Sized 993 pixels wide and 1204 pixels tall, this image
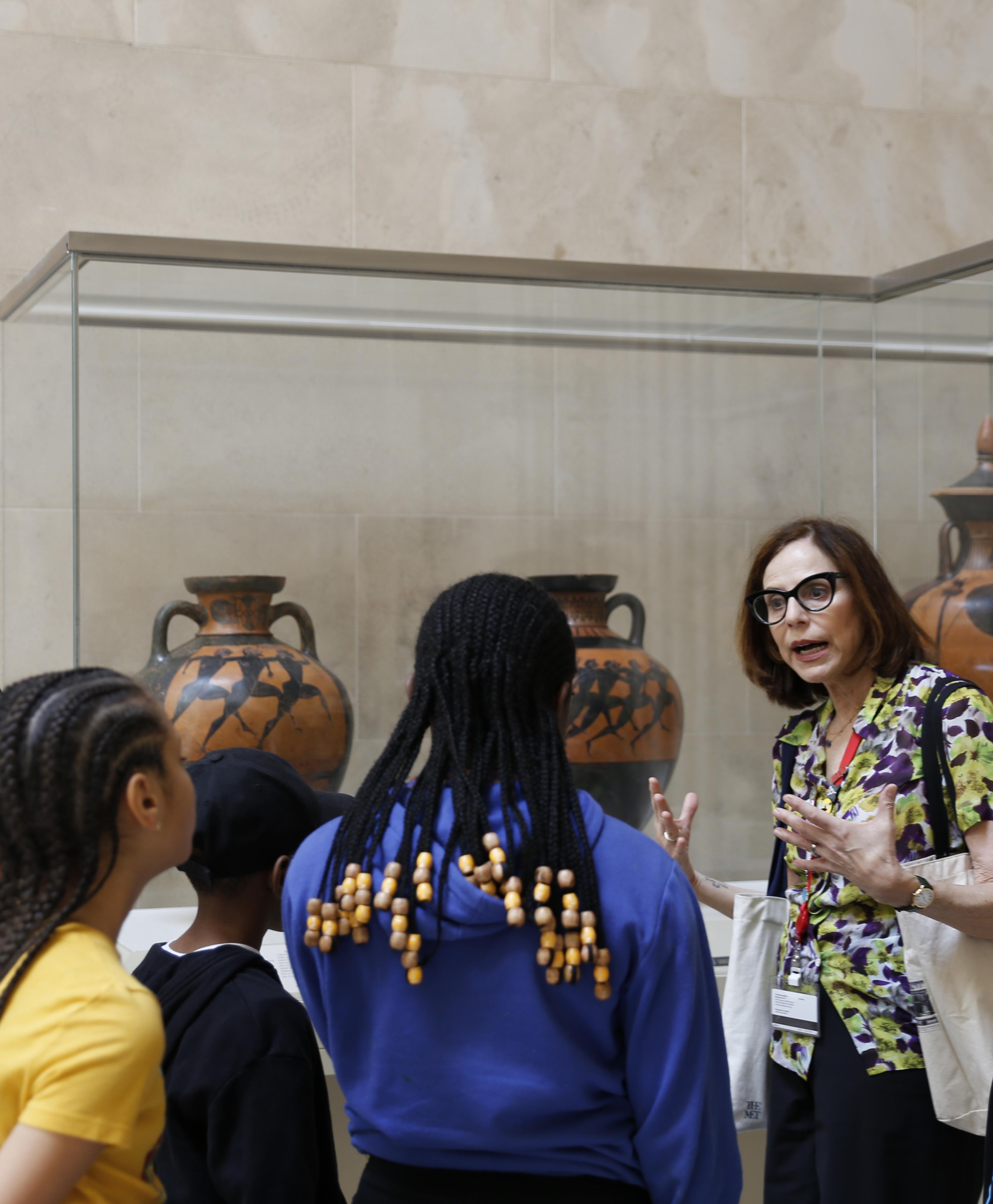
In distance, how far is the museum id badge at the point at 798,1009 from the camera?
1.51 metres

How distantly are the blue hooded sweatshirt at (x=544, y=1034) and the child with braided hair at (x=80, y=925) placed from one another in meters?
0.21

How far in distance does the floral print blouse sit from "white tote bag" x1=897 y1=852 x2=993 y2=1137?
2 centimetres

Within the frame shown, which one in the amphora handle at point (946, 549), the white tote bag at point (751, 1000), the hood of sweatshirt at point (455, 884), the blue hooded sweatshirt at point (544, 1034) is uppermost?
the amphora handle at point (946, 549)

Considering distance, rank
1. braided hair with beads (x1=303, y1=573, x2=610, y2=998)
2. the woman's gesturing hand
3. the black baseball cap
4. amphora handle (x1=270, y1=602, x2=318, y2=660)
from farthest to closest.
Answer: amphora handle (x1=270, y1=602, x2=318, y2=660) → the woman's gesturing hand → the black baseball cap → braided hair with beads (x1=303, y1=573, x2=610, y2=998)

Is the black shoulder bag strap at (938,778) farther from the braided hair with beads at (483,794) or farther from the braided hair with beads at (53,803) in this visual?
the braided hair with beads at (53,803)

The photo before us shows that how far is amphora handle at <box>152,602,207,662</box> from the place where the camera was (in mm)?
2324

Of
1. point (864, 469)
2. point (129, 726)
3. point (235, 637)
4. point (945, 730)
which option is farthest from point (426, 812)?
point (864, 469)

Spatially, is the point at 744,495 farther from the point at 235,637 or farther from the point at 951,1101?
the point at 951,1101

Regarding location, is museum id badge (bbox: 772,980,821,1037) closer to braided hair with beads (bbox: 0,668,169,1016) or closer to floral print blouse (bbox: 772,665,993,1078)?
floral print blouse (bbox: 772,665,993,1078)

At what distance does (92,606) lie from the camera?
2303 mm

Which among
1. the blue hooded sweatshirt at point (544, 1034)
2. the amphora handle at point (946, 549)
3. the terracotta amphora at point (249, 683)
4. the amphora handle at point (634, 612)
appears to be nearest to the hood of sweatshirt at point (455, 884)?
the blue hooded sweatshirt at point (544, 1034)

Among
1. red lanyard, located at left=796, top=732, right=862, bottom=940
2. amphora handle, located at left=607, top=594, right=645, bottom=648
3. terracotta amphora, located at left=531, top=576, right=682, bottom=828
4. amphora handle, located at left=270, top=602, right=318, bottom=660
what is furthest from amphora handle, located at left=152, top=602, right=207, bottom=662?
red lanyard, located at left=796, top=732, right=862, bottom=940

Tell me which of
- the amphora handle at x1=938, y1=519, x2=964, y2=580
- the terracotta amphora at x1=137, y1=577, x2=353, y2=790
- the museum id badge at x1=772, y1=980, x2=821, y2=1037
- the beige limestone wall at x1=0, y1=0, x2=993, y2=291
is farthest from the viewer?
the beige limestone wall at x1=0, y1=0, x2=993, y2=291

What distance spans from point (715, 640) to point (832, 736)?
1.03 m
